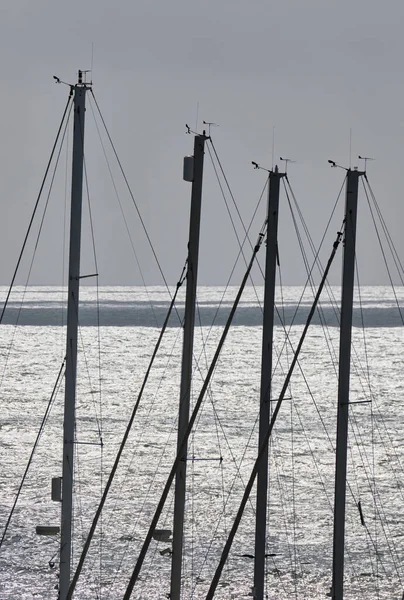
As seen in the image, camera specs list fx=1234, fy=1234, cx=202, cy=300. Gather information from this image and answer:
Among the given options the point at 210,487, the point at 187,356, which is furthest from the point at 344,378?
the point at 210,487

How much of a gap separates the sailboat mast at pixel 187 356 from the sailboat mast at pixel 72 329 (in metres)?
2.05

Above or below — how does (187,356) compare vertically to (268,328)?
below

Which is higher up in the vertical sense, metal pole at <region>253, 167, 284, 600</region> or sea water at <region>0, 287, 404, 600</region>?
metal pole at <region>253, 167, 284, 600</region>

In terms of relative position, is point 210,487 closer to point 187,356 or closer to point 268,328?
point 268,328

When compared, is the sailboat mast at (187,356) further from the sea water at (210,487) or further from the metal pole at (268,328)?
the metal pole at (268,328)

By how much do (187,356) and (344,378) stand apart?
9.88 feet

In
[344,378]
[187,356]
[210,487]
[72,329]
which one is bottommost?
[210,487]

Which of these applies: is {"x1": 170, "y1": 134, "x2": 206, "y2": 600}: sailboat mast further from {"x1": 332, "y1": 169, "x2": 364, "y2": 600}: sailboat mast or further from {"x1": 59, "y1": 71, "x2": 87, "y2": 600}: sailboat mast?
{"x1": 332, "y1": 169, "x2": 364, "y2": 600}: sailboat mast

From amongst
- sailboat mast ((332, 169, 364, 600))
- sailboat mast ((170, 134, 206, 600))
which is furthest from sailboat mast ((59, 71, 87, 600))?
sailboat mast ((332, 169, 364, 600))

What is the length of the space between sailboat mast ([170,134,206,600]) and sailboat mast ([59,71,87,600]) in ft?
6.71

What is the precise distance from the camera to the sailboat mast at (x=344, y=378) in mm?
22266

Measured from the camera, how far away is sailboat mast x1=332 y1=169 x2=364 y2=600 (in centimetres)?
2227

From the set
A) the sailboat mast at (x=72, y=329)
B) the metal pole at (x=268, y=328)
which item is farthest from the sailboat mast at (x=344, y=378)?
the sailboat mast at (x=72, y=329)

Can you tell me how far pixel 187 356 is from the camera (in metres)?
21.8
